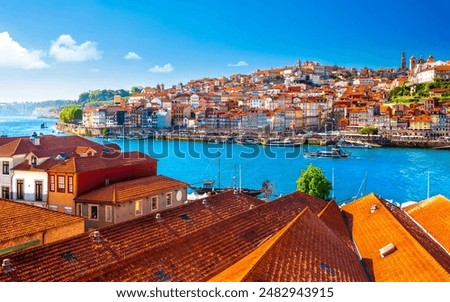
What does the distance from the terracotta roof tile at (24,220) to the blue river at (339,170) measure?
562 centimetres

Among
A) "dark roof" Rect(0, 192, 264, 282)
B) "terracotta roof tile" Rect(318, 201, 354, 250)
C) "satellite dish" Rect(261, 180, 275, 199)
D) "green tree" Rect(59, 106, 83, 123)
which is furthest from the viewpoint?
"green tree" Rect(59, 106, 83, 123)

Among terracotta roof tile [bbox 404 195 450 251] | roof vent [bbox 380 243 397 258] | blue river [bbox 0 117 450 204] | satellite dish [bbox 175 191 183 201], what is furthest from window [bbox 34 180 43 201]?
blue river [bbox 0 117 450 204]

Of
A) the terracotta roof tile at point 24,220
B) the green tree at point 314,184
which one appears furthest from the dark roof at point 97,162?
the green tree at point 314,184

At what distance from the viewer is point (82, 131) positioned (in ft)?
94.2

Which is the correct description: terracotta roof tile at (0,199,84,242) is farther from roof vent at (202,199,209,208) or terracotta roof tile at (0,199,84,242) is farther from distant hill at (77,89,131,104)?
distant hill at (77,89,131,104)

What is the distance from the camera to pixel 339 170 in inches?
519

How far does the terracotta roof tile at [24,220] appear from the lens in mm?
2385

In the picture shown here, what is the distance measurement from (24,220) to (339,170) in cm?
1147

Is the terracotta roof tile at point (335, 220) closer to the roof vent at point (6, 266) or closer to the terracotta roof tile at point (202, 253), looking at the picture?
the terracotta roof tile at point (202, 253)

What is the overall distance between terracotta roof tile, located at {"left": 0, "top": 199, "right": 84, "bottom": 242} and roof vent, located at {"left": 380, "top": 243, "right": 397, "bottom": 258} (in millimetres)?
1691

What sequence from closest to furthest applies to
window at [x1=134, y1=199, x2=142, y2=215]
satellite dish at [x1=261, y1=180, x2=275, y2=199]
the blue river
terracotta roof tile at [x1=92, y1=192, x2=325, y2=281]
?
terracotta roof tile at [x1=92, y1=192, x2=325, y2=281] < window at [x1=134, y1=199, x2=142, y2=215] < satellite dish at [x1=261, y1=180, x2=275, y2=199] < the blue river

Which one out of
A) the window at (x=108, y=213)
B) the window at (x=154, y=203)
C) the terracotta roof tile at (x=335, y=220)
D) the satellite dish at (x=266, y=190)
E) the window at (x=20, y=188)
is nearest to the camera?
the terracotta roof tile at (x=335, y=220)

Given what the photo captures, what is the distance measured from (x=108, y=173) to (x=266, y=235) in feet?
7.36

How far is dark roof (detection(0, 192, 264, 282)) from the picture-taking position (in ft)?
6.17
